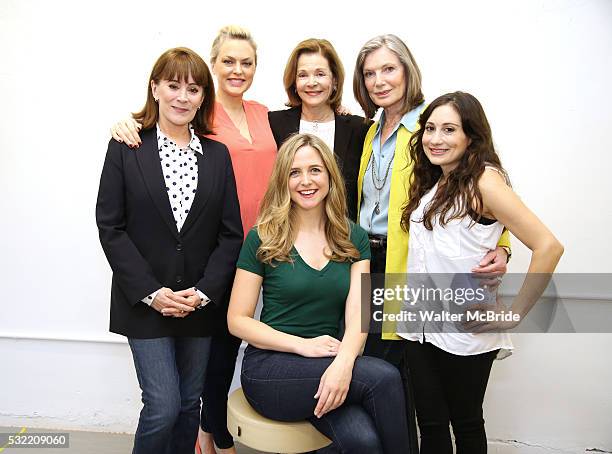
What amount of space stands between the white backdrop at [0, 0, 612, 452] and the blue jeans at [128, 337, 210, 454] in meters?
1.07

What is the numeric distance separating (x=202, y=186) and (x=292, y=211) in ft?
1.06

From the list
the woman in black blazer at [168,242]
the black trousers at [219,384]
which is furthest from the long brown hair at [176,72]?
the black trousers at [219,384]

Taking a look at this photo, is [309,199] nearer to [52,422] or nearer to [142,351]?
[142,351]

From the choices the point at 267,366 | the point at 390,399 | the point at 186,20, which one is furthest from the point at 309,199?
the point at 186,20

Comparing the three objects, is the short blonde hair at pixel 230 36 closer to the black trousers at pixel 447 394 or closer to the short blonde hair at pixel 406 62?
the short blonde hair at pixel 406 62

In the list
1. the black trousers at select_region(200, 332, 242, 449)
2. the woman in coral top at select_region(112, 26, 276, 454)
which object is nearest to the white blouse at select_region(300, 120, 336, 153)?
the woman in coral top at select_region(112, 26, 276, 454)

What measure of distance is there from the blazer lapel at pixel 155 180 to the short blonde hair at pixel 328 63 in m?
0.70

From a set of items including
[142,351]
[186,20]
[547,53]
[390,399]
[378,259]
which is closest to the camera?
[390,399]

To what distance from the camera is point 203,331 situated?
1.85 metres

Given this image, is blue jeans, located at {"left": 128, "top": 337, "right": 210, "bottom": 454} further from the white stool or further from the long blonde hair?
the long blonde hair

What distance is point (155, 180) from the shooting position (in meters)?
→ 1.73

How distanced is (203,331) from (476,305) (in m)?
0.91

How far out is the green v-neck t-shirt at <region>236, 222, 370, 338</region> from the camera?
1.77 m

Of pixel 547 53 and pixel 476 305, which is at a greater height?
pixel 547 53
